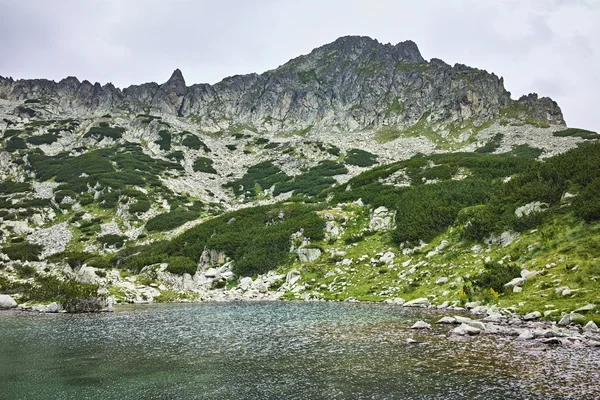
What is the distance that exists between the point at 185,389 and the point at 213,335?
9.61 meters

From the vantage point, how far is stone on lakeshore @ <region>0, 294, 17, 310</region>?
36.8m

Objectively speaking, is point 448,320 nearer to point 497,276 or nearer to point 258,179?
point 497,276

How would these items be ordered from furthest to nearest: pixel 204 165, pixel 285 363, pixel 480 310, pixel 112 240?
pixel 204 165, pixel 112 240, pixel 480 310, pixel 285 363

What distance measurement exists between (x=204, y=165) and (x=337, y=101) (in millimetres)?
84425

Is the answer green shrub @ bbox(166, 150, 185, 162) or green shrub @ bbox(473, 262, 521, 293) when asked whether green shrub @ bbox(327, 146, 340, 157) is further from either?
green shrub @ bbox(473, 262, 521, 293)

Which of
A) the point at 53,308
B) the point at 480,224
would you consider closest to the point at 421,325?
the point at 480,224

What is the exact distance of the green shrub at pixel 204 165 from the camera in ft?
403

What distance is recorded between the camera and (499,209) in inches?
1449

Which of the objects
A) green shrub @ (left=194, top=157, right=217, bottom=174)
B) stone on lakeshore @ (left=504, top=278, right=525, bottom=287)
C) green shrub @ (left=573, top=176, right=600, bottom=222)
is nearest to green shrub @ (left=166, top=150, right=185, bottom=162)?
green shrub @ (left=194, top=157, right=217, bottom=174)

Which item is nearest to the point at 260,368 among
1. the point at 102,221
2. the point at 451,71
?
the point at 102,221

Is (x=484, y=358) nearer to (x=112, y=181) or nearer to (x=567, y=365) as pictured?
(x=567, y=365)

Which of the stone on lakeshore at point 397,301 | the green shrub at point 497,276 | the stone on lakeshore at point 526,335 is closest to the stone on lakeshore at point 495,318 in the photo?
the stone on lakeshore at point 526,335

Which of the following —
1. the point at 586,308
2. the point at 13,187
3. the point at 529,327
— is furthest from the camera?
the point at 13,187

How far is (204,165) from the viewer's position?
126 m
